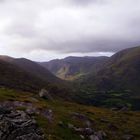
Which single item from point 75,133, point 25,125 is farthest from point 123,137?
point 25,125

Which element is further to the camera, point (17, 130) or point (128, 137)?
point (128, 137)

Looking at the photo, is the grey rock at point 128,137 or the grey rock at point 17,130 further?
the grey rock at point 128,137

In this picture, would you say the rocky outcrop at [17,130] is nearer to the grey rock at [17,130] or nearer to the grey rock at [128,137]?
the grey rock at [17,130]

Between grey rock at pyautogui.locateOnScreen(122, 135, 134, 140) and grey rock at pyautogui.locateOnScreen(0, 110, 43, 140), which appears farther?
grey rock at pyautogui.locateOnScreen(122, 135, 134, 140)

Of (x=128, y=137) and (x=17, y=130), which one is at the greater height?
(x=17, y=130)

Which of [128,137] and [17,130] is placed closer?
[17,130]

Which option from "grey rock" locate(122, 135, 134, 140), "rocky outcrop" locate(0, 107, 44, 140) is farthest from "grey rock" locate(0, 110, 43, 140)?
"grey rock" locate(122, 135, 134, 140)

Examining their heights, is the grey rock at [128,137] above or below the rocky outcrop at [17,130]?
below

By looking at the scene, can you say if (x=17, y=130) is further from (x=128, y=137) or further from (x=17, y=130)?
(x=128, y=137)

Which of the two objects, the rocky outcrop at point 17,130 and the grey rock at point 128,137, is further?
the grey rock at point 128,137

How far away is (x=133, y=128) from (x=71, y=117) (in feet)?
72.4

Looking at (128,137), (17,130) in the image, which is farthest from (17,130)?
(128,137)

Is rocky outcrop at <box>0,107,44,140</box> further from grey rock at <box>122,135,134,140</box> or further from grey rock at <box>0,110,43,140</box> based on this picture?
grey rock at <box>122,135,134,140</box>

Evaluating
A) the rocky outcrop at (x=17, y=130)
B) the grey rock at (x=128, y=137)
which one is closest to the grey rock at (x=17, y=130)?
the rocky outcrop at (x=17, y=130)
